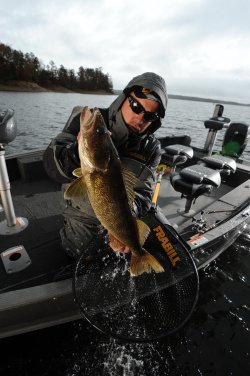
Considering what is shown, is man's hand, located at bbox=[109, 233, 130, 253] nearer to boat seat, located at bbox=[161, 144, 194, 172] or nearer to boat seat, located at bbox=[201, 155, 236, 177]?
boat seat, located at bbox=[201, 155, 236, 177]

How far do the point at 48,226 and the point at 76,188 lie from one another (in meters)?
2.90

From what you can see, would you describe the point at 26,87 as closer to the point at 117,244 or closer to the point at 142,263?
the point at 117,244

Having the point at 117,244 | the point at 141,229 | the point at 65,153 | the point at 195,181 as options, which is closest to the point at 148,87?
the point at 65,153

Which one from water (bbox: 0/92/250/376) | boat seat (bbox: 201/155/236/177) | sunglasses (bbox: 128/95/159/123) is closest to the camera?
sunglasses (bbox: 128/95/159/123)

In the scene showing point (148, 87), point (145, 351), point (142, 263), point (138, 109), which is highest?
point (148, 87)

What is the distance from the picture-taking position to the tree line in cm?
6781

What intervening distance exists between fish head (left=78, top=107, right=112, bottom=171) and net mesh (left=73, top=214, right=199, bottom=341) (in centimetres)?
133

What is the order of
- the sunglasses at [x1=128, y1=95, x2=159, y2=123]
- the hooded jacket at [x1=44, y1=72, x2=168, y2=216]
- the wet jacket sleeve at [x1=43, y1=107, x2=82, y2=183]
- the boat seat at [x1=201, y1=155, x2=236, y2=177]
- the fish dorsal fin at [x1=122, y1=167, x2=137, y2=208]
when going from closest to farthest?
the fish dorsal fin at [x1=122, y1=167, x2=137, y2=208]
the wet jacket sleeve at [x1=43, y1=107, x2=82, y2=183]
the hooded jacket at [x1=44, y1=72, x2=168, y2=216]
the sunglasses at [x1=128, y1=95, x2=159, y2=123]
the boat seat at [x1=201, y1=155, x2=236, y2=177]

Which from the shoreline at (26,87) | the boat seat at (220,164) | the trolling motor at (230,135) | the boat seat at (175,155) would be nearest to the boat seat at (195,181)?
the boat seat at (220,164)

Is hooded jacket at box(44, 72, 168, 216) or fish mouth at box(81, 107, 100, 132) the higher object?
fish mouth at box(81, 107, 100, 132)

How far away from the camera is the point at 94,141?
5.93ft

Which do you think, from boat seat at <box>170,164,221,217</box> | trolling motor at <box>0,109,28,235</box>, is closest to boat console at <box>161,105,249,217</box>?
boat seat at <box>170,164,221,217</box>

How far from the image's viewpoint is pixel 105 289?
2.93 metres

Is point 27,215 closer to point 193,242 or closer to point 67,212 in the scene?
point 67,212
